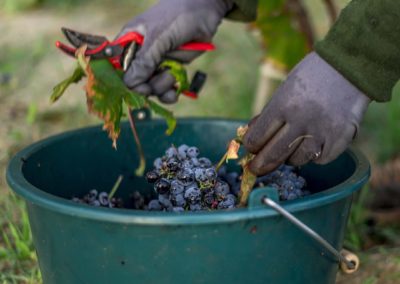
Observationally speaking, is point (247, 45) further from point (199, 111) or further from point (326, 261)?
point (326, 261)

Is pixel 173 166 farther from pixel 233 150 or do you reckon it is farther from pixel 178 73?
pixel 178 73

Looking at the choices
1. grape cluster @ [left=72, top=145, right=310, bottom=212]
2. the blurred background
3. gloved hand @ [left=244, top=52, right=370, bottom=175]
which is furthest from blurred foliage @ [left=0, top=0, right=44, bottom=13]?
gloved hand @ [left=244, top=52, right=370, bottom=175]

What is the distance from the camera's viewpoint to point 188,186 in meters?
1.62

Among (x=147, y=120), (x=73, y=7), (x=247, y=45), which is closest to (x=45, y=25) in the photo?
(x=73, y=7)

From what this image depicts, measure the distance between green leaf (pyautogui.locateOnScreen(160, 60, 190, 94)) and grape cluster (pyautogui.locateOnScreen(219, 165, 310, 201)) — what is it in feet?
0.81

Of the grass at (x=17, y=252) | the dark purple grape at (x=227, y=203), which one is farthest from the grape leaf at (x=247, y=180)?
the grass at (x=17, y=252)

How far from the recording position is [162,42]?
185cm

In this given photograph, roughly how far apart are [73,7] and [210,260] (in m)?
3.87

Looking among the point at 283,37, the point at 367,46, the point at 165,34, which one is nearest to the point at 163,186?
the point at 165,34

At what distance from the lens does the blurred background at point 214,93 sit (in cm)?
240

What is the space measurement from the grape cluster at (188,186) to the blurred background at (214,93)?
27.5 inches

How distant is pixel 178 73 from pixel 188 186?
37 centimetres

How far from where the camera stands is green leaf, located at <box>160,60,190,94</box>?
1.84 m

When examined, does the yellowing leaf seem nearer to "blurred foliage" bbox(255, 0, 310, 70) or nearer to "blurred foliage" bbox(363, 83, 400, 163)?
"blurred foliage" bbox(255, 0, 310, 70)
